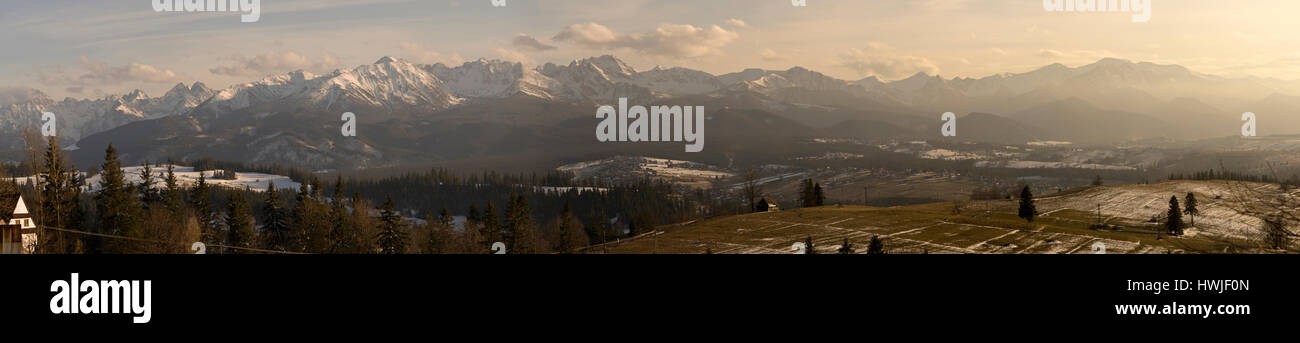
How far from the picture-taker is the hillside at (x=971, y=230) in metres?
99.1

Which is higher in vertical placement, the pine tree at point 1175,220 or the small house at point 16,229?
the small house at point 16,229

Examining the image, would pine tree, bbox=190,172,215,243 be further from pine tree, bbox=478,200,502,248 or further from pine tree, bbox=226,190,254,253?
pine tree, bbox=478,200,502,248

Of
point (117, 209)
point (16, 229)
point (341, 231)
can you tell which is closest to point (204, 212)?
point (117, 209)

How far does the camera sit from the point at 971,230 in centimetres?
11406

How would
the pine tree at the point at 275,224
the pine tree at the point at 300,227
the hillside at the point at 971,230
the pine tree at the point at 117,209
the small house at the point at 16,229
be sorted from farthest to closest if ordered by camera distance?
1. the hillside at the point at 971,230
2. the pine tree at the point at 275,224
3. the pine tree at the point at 300,227
4. the pine tree at the point at 117,209
5. the small house at the point at 16,229

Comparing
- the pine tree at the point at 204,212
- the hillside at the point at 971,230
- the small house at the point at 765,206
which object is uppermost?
the pine tree at the point at 204,212

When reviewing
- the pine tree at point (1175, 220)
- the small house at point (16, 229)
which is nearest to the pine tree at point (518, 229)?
the small house at point (16, 229)

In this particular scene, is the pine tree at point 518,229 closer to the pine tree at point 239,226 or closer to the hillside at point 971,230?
the hillside at point 971,230


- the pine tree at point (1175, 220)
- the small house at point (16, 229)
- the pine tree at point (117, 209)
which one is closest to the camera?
the small house at point (16, 229)


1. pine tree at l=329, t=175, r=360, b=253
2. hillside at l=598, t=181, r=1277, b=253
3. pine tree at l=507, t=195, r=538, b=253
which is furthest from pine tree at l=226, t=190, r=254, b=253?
hillside at l=598, t=181, r=1277, b=253
